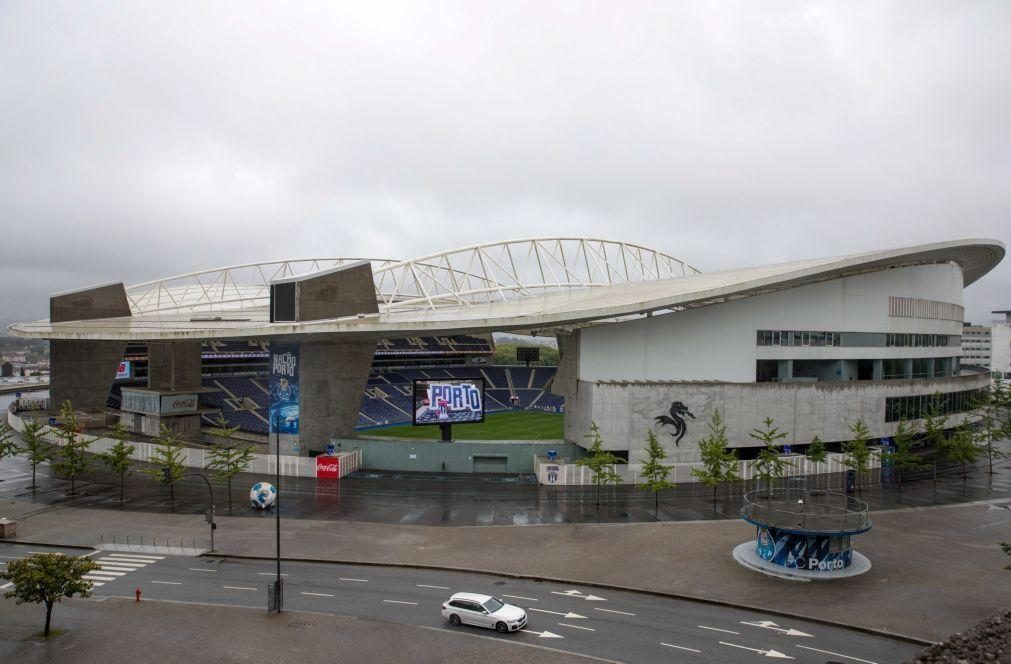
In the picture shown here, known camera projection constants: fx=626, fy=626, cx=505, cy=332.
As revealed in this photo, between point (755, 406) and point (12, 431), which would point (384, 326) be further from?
point (12, 431)

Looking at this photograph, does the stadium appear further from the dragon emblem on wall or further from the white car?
the white car

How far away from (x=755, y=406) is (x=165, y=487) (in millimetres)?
41594

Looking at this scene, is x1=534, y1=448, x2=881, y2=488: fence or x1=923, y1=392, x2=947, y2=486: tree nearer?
x1=534, y1=448, x2=881, y2=488: fence

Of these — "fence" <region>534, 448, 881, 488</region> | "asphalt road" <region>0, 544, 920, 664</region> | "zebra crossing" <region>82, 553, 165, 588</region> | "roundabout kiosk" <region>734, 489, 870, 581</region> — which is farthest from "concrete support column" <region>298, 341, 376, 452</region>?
"roundabout kiosk" <region>734, 489, 870, 581</region>

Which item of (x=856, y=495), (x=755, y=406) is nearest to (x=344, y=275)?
(x=755, y=406)

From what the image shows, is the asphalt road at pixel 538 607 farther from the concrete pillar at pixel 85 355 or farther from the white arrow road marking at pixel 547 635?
the concrete pillar at pixel 85 355

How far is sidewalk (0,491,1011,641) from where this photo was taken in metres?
22.9

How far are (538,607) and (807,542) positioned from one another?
11.8m

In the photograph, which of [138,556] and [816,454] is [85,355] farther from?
[816,454]

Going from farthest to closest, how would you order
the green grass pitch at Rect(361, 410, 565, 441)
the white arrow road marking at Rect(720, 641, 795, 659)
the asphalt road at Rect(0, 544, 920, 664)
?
the green grass pitch at Rect(361, 410, 565, 441)
the asphalt road at Rect(0, 544, 920, 664)
the white arrow road marking at Rect(720, 641, 795, 659)

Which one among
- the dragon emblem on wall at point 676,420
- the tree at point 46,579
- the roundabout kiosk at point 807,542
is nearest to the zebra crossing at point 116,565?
the tree at point 46,579

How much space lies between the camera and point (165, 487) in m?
41.4

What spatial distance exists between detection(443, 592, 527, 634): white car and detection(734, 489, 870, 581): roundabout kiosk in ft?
38.5

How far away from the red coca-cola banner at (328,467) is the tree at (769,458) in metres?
27.8
